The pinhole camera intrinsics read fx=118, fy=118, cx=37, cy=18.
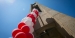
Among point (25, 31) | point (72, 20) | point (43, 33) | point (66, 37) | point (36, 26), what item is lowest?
point (66, 37)

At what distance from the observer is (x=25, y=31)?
Result: 3.89m

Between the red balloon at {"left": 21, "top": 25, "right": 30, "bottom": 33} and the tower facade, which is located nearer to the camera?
the red balloon at {"left": 21, "top": 25, "right": 30, "bottom": 33}

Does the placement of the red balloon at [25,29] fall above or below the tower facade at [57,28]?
below

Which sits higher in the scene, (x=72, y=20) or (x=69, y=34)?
(x=72, y=20)

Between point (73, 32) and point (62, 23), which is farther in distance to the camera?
point (62, 23)

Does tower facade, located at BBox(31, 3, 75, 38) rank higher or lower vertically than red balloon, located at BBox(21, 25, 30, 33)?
higher

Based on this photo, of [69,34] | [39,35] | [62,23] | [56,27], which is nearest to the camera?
[69,34]

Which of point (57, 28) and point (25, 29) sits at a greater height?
point (57, 28)

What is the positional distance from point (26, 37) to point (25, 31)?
0.31m

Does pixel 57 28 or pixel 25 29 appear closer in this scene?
pixel 25 29

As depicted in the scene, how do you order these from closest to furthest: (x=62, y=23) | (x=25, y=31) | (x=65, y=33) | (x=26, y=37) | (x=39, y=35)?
(x=26, y=37) → (x=25, y=31) → (x=65, y=33) → (x=62, y=23) → (x=39, y=35)

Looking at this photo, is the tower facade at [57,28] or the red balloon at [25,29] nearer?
the red balloon at [25,29]

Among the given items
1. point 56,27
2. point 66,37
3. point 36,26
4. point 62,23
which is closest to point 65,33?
point 66,37

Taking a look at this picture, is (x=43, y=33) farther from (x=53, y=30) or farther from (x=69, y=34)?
(x=69, y=34)
